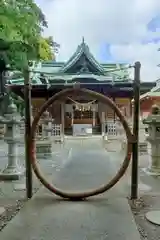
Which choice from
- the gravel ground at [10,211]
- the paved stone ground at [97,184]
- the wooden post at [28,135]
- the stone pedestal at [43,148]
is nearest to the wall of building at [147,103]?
the stone pedestal at [43,148]

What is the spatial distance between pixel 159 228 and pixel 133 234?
1.72ft

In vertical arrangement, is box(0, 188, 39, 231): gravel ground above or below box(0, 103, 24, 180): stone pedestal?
below

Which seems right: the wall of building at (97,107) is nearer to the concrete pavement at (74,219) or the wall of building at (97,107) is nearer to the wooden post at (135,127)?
the concrete pavement at (74,219)

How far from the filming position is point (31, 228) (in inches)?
127

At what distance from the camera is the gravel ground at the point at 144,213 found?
3.29 meters

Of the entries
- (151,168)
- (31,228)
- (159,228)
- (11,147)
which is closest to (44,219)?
(31,228)

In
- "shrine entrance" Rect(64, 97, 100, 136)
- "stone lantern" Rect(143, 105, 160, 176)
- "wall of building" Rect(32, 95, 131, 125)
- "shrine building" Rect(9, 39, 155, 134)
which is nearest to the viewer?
"stone lantern" Rect(143, 105, 160, 176)

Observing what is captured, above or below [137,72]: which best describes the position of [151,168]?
below

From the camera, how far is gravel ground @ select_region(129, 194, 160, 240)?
3285mm

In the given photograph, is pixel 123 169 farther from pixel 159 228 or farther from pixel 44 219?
pixel 44 219

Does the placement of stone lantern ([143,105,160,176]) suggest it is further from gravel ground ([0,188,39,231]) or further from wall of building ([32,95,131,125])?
wall of building ([32,95,131,125])

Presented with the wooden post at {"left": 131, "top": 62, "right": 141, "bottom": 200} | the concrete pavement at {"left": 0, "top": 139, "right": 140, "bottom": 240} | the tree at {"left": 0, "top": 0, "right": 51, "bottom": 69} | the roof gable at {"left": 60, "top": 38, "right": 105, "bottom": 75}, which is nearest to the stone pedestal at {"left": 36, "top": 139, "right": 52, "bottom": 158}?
the concrete pavement at {"left": 0, "top": 139, "right": 140, "bottom": 240}

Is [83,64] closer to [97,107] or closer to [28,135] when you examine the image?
[97,107]

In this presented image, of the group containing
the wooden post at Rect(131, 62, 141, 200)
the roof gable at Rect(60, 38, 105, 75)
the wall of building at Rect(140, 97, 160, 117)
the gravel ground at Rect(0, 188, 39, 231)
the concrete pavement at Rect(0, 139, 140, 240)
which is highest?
the roof gable at Rect(60, 38, 105, 75)
